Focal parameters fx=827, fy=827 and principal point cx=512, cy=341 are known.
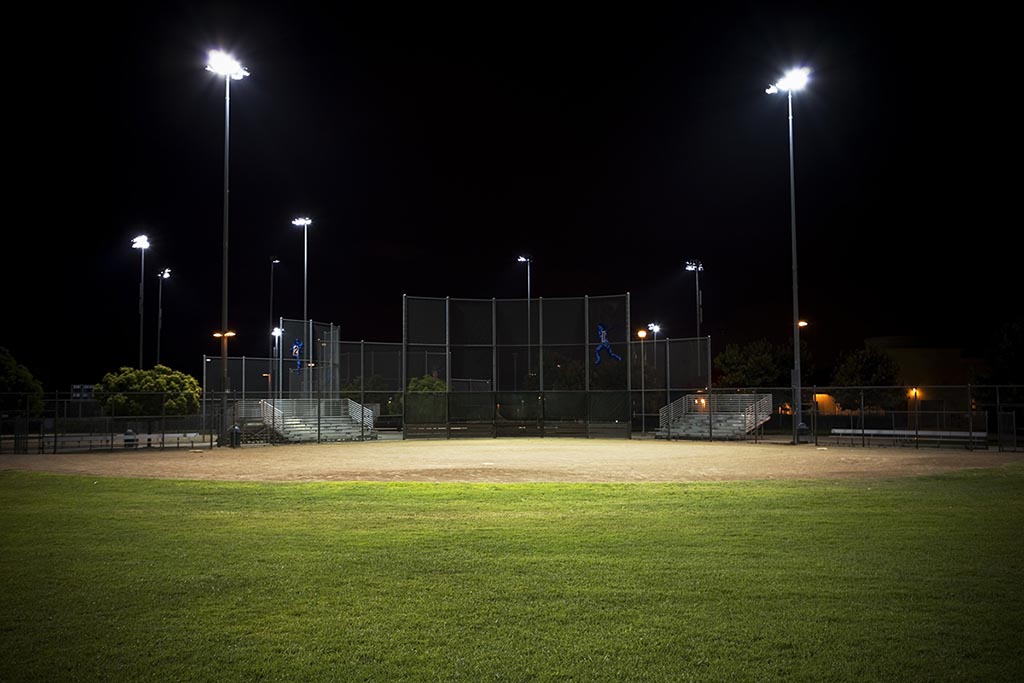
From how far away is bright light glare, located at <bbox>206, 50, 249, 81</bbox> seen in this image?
2891 cm

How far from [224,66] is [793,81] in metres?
20.9

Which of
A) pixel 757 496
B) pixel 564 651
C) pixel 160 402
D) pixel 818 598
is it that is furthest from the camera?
pixel 160 402

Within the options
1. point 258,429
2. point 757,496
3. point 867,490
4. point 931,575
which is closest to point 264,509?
point 757,496

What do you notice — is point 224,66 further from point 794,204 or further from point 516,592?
point 516,592

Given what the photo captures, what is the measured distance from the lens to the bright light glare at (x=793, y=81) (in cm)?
3106

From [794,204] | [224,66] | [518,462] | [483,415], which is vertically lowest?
[518,462]

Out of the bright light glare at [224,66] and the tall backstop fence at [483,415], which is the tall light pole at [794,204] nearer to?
the tall backstop fence at [483,415]

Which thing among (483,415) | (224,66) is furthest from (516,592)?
(483,415)

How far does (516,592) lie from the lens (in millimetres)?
7125

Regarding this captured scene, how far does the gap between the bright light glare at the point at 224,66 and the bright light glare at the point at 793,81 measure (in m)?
Answer: 19.5

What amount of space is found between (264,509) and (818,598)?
8737 millimetres

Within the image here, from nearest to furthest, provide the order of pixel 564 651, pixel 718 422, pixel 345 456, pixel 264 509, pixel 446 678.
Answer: pixel 446 678, pixel 564 651, pixel 264 509, pixel 345 456, pixel 718 422

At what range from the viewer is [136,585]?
7504 mm

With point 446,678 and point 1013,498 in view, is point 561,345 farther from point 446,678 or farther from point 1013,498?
point 446,678
